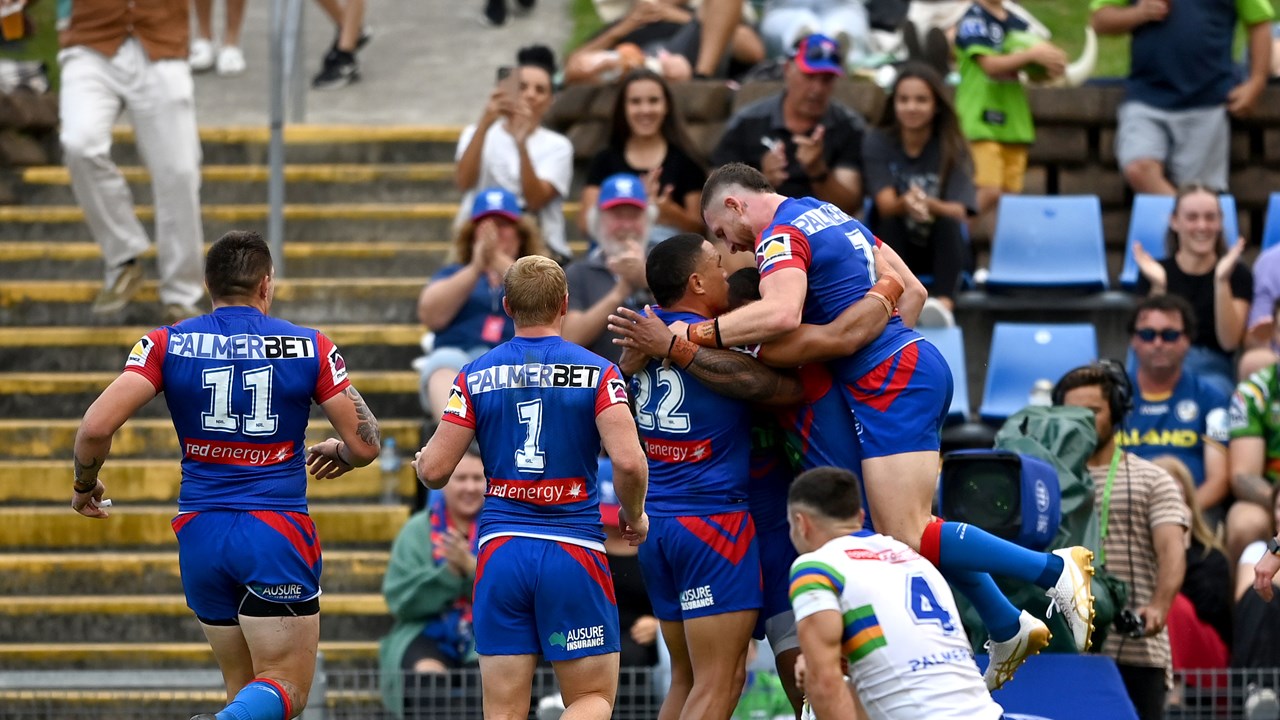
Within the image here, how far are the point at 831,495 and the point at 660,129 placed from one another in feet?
18.9

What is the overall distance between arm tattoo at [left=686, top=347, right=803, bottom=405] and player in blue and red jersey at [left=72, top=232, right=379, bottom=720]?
126cm

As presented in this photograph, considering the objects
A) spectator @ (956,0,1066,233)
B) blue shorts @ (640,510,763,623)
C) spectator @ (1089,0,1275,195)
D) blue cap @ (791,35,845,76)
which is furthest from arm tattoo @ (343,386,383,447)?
spectator @ (1089,0,1275,195)

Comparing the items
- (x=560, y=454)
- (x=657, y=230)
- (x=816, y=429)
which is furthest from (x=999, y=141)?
(x=560, y=454)

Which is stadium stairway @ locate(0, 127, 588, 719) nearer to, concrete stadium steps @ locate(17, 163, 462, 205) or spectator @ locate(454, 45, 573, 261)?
concrete stadium steps @ locate(17, 163, 462, 205)

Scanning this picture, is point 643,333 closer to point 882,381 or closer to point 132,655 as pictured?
point 882,381

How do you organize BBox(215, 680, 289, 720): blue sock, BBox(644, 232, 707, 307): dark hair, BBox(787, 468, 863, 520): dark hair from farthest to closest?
BBox(644, 232, 707, 307): dark hair < BBox(215, 680, 289, 720): blue sock < BBox(787, 468, 863, 520): dark hair

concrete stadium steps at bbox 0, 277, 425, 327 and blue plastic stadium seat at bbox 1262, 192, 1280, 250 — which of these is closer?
blue plastic stadium seat at bbox 1262, 192, 1280, 250

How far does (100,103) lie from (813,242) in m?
6.04

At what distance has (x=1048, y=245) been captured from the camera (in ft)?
40.6

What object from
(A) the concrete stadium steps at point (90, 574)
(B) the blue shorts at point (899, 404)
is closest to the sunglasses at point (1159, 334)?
(B) the blue shorts at point (899, 404)

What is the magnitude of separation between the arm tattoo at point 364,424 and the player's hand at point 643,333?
96cm

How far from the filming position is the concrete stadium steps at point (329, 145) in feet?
44.5

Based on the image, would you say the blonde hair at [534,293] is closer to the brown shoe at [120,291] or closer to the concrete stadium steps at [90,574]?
the concrete stadium steps at [90,574]

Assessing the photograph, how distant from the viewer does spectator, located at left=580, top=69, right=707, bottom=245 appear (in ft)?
38.0
